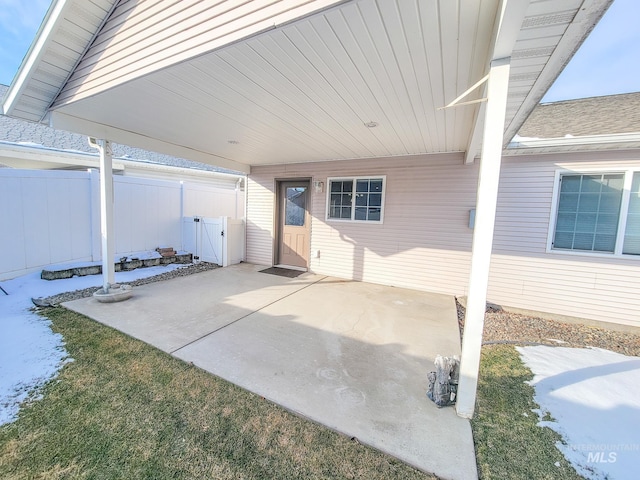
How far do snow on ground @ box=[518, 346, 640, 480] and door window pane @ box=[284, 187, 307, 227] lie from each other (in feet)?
16.2

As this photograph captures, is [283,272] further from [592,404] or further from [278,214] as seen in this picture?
[592,404]

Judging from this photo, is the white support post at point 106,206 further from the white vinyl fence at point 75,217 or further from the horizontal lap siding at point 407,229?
the horizontal lap siding at point 407,229

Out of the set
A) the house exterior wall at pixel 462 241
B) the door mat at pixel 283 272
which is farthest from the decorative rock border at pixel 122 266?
the house exterior wall at pixel 462 241

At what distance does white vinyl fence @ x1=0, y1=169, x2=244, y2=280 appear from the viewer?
4.44m

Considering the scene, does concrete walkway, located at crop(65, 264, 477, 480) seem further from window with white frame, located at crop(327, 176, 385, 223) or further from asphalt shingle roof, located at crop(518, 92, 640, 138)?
asphalt shingle roof, located at crop(518, 92, 640, 138)

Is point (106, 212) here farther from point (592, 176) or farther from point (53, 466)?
point (592, 176)

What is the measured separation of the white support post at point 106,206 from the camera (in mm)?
4051

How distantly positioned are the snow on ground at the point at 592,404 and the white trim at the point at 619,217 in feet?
5.70

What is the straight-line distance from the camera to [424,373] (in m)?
2.57

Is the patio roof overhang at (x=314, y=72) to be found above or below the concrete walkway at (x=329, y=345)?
above

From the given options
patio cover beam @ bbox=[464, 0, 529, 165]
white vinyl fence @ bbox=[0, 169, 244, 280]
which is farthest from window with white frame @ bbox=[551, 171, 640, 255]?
white vinyl fence @ bbox=[0, 169, 244, 280]

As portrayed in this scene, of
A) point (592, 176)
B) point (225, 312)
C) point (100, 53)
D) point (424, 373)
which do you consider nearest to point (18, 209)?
point (100, 53)

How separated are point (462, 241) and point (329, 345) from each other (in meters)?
3.41

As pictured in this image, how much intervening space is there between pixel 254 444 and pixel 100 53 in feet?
12.9
